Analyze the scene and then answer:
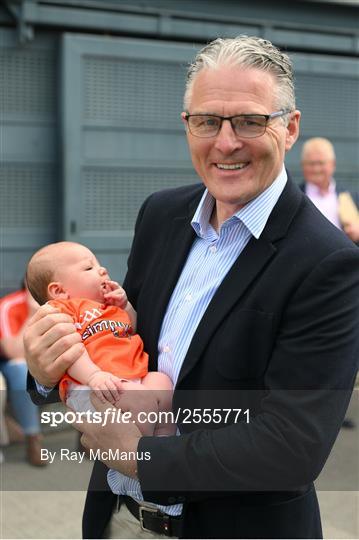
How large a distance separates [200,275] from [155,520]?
651 millimetres

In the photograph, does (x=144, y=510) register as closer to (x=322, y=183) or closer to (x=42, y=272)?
(x=42, y=272)

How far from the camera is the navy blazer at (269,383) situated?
1710 millimetres

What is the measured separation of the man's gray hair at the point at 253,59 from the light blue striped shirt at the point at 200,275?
21 centimetres

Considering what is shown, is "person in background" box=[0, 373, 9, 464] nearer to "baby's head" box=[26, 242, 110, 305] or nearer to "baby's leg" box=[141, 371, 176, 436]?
"baby's head" box=[26, 242, 110, 305]

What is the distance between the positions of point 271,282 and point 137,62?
5.12 meters

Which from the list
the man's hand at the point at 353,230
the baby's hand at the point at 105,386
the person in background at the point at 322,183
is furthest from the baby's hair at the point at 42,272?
the person in background at the point at 322,183

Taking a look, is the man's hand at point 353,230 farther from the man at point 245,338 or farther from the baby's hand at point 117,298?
the man at point 245,338

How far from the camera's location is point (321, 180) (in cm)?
591

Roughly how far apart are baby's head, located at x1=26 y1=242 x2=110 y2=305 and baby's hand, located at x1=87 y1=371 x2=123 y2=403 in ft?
1.49

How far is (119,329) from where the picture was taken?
2186mm

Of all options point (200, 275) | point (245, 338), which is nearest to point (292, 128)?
point (200, 275)

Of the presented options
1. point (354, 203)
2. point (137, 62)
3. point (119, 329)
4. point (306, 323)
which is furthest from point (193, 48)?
point (306, 323)

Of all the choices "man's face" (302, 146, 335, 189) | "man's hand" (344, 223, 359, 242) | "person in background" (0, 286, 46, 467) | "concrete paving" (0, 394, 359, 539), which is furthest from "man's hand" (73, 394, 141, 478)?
"man's face" (302, 146, 335, 189)

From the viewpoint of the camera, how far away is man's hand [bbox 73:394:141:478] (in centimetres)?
184
